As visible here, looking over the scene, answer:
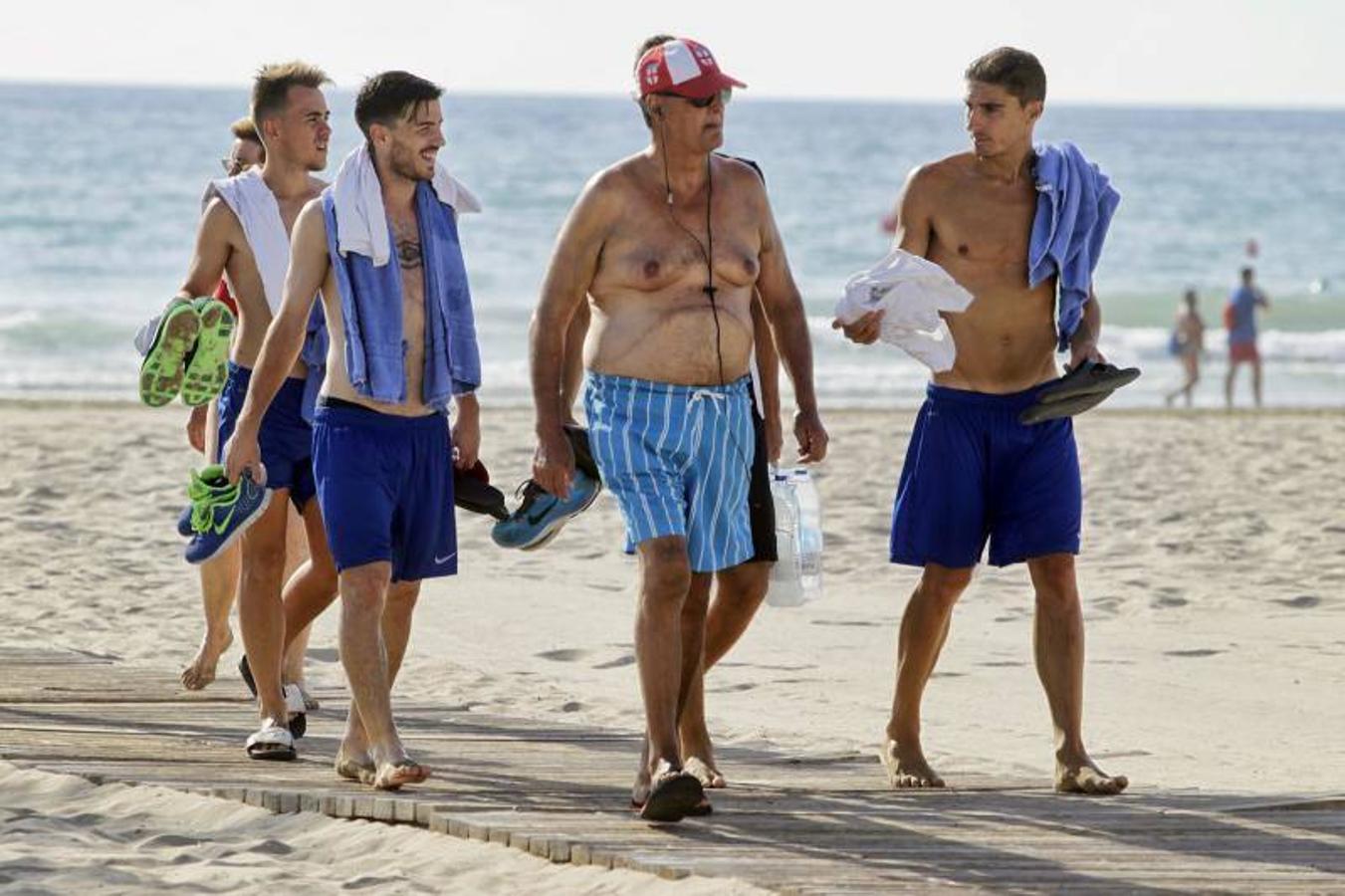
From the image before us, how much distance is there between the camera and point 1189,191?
68.4 meters

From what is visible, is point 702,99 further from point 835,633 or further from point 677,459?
point 835,633

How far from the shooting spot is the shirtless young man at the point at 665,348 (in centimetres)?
584

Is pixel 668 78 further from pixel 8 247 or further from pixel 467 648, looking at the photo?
pixel 8 247

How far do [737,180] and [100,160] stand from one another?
61.9 metres

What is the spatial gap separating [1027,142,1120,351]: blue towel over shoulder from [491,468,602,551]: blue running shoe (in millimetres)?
1267

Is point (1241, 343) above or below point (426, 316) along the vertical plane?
below

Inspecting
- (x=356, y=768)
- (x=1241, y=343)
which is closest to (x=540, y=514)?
(x=356, y=768)

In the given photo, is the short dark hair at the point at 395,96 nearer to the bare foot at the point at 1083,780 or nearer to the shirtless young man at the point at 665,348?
the shirtless young man at the point at 665,348

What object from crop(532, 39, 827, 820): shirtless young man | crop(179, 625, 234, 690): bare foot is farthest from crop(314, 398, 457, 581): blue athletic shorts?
crop(179, 625, 234, 690): bare foot

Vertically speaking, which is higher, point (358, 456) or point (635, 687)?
point (358, 456)

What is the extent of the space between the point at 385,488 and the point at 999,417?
1.58m

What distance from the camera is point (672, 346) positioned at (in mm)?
5930

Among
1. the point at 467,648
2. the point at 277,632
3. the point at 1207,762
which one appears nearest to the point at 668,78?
the point at 277,632

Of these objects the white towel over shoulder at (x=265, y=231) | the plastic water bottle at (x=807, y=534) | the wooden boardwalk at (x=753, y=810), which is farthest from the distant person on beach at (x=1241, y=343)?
the white towel over shoulder at (x=265, y=231)
